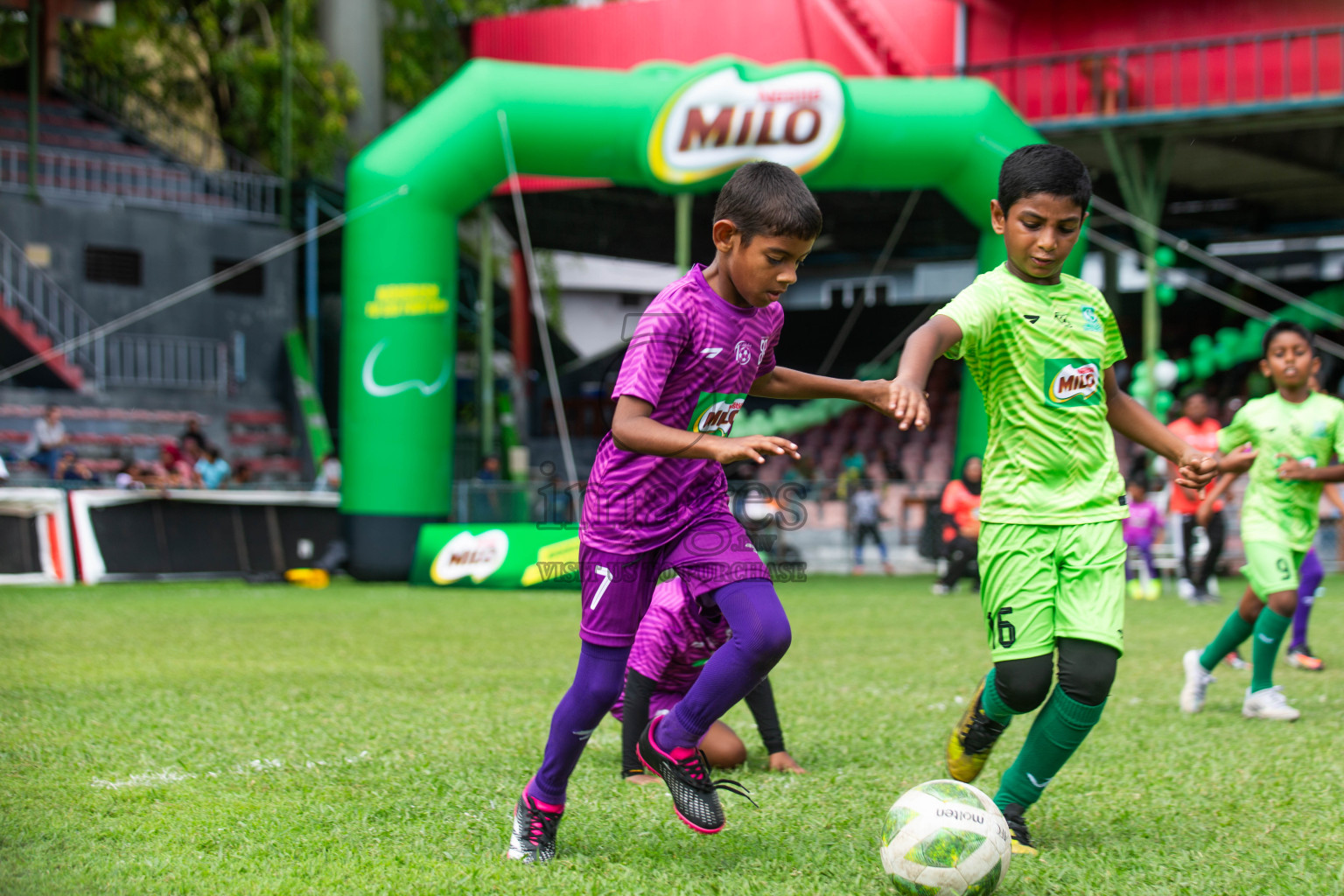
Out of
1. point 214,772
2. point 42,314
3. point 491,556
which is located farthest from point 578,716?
point 42,314

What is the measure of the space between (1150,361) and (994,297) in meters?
13.9

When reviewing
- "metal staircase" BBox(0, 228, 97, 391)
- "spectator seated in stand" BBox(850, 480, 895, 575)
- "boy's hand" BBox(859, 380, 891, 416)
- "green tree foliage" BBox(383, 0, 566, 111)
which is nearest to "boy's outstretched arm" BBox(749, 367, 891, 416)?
"boy's hand" BBox(859, 380, 891, 416)

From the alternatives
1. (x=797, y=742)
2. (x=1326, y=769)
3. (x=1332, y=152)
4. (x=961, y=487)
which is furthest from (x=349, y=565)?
(x=1332, y=152)

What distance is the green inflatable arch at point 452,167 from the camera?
1426 cm

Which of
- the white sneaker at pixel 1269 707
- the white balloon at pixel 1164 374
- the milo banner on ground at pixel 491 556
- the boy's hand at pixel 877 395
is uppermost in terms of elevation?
the white balloon at pixel 1164 374

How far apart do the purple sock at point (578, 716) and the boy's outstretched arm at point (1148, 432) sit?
171 centimetres

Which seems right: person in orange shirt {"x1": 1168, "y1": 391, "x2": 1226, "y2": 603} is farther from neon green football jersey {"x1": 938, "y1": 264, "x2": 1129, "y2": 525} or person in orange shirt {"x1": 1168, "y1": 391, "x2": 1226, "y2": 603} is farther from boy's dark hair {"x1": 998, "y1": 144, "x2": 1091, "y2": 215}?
boy's dark hair {"x1": 998, "y1": 144, "x2": 1091, "y2": 215}

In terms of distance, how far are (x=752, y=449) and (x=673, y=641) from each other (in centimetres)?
174

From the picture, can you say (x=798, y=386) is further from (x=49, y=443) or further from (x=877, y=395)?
(x=49, y=443)

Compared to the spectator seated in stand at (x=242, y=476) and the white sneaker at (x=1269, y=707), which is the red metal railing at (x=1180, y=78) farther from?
the white sneaker at (x=1269, y=707)

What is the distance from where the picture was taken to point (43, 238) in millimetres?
21844

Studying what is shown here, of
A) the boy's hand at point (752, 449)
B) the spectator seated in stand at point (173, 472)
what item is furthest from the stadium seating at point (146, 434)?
the boy's hand at point (752, 449)

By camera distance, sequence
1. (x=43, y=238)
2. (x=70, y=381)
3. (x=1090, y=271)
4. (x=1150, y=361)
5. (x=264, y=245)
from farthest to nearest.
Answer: (x=1090, y=271) → (x=264, y=245) → (x=43, y=238) → (x=70, y=381) → (x=1150, y=361)

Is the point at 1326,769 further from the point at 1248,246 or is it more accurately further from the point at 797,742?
the point at 1248,246
